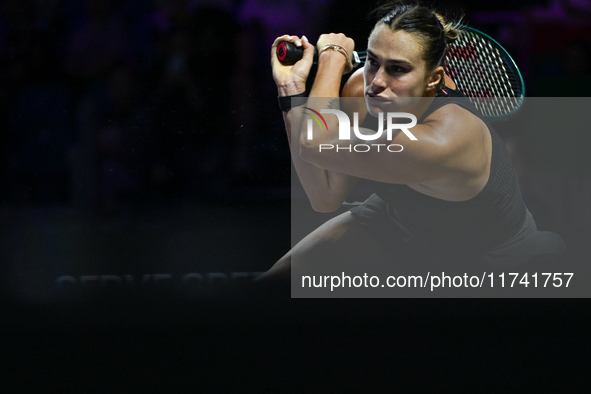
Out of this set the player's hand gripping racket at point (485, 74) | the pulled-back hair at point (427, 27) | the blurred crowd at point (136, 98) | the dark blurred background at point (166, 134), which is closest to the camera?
the pulled-back hair at point (427, 27)

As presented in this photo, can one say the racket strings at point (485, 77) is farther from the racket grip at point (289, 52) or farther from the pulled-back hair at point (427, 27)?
the racket grip at point (289, 52)

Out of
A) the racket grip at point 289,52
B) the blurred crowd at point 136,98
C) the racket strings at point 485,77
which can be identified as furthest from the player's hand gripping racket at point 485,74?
the blurred crowd at point 136,98

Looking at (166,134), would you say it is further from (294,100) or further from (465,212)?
(465,212)

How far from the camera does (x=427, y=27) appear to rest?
48.9 inches

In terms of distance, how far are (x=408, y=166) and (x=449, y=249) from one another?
0.93ft

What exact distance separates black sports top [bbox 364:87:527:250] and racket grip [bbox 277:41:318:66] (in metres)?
0.23

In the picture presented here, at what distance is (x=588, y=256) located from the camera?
1.50m

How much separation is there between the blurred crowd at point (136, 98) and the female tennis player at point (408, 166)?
0.53 meters

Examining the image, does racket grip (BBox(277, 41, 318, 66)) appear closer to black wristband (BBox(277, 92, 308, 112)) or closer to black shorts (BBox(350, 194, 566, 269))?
black wristband (BBox(277, 92, 308, 112))

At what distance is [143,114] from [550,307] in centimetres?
150

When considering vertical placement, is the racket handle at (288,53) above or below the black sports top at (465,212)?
above

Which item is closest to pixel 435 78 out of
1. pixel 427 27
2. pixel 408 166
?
pixel 427 27

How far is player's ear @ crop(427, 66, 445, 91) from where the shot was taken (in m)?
1.26

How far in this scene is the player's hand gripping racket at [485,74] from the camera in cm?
138
